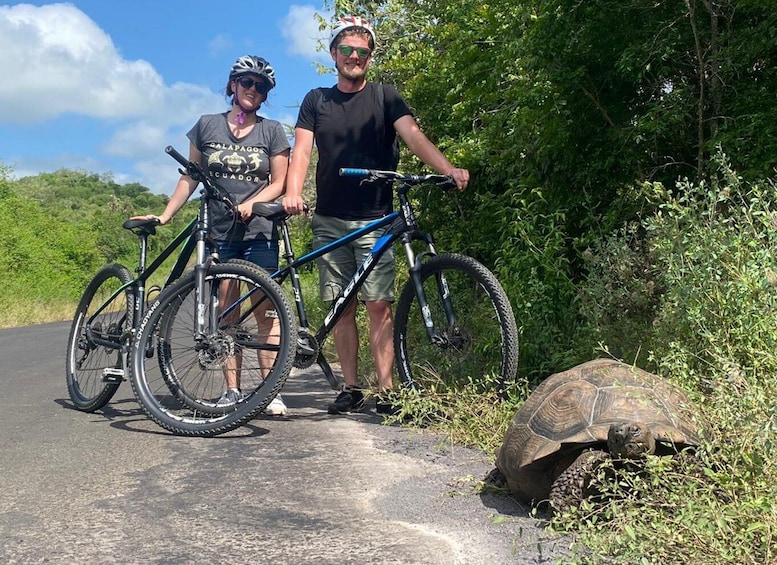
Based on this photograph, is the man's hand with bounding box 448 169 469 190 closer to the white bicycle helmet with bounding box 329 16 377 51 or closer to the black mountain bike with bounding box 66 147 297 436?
the white bicycle helmet with bounding box 329 16 377 51

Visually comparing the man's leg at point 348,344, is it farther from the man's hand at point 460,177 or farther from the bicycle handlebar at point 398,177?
the man's hand at point 460,177

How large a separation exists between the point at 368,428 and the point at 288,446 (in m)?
0.63

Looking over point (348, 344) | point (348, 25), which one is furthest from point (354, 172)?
point (348, 344)

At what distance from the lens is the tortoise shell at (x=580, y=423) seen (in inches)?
122

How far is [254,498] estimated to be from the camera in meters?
3.27

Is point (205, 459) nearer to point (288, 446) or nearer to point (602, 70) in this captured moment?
point (288, 446)

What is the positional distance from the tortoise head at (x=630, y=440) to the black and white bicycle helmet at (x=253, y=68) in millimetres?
3537

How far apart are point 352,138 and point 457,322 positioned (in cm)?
150

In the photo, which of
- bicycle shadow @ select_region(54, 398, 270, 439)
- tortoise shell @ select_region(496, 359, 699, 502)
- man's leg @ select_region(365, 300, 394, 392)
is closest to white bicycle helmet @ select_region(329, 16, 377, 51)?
man's leg @ select_region(365, 300, 394, 392)

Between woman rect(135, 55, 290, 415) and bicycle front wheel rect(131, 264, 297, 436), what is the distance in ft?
1.67

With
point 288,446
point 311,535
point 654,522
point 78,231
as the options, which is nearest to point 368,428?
point 288,446

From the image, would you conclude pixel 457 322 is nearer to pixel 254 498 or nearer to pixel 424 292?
pixel 424 292

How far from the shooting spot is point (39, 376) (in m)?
7.54

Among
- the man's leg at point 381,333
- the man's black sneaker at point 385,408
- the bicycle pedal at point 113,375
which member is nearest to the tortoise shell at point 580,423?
the man's black sneaker at point 385,408
